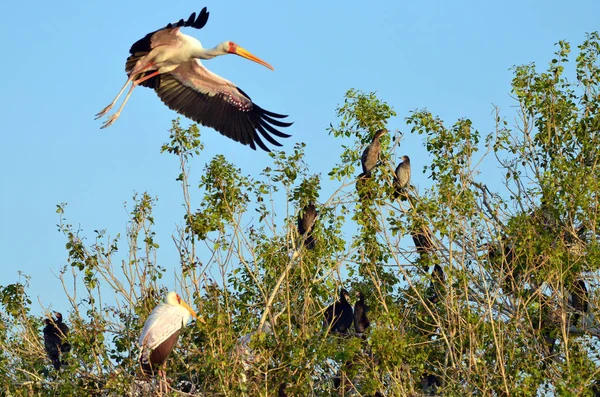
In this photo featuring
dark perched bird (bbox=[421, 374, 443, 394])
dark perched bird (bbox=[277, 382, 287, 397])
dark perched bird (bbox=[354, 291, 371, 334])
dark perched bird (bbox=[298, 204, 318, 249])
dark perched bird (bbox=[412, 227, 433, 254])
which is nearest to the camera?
dark perched bird (bbox=[277, 382, 287, 397])

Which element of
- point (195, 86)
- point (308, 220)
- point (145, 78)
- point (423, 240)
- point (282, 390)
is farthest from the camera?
point (195, 86)

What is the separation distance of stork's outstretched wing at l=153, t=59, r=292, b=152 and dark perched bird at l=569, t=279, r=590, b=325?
420 centimetres

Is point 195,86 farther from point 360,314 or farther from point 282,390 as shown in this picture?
point 282,390

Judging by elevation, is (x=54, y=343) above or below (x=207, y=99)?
below

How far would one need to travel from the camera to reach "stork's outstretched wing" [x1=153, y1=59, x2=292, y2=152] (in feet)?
43.7

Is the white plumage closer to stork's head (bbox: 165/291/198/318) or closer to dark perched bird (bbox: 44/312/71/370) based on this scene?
stork's head (bbox: 165/291/198/318)

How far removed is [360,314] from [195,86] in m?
3.65

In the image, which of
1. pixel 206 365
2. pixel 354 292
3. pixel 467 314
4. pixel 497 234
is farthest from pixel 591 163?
pixel 206 365

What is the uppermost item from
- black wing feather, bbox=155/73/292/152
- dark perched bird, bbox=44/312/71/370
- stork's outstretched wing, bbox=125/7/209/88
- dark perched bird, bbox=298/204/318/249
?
stork's outstretched wing, bbox=125/7/209/88

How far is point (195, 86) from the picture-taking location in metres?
13.6

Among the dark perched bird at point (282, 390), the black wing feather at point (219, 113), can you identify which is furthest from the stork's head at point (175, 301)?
the black wing feather at point (219, 113)

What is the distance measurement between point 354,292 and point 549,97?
322 centimetres

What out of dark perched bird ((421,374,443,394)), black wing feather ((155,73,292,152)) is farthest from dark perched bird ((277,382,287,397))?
black wing feather ((155,73,292,152))

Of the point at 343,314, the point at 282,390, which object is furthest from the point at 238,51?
the point at 282,390
